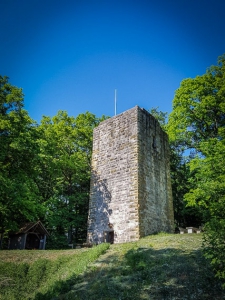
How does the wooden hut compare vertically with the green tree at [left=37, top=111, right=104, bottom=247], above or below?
below

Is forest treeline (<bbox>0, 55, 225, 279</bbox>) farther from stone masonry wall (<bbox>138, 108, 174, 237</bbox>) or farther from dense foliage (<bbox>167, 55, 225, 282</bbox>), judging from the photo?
stone masonry wall (<bbox>138, 108, 174, 237</bbox>)

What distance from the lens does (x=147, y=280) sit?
6.98 m

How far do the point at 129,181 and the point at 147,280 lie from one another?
22.7 feet

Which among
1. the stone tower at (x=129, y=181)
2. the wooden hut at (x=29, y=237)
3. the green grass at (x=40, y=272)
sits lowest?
the green grass at (x=40, y=272)

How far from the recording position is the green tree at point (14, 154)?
11898mm

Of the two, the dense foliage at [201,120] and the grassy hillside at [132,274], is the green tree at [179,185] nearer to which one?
the dense foliage at [201,120]

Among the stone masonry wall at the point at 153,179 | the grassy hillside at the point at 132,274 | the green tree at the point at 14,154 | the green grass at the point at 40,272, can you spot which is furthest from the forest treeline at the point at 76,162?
the green grass at the point at 40,272

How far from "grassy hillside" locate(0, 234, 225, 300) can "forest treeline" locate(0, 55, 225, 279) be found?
90cm

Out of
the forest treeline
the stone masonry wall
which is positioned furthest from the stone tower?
the forest treeline

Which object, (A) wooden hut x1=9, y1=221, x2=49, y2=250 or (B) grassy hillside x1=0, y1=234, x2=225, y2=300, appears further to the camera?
(A) wooden hut x1=9, y1=221, x2=49, y2=250

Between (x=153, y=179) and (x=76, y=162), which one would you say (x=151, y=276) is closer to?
(x=153, y=179)

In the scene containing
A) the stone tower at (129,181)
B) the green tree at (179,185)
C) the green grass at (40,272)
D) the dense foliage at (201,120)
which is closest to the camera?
the green grass at (40,272)

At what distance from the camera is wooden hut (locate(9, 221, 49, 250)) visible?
53.9 feet

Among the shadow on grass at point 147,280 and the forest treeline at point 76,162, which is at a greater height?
the forest treeline at point 76,162
